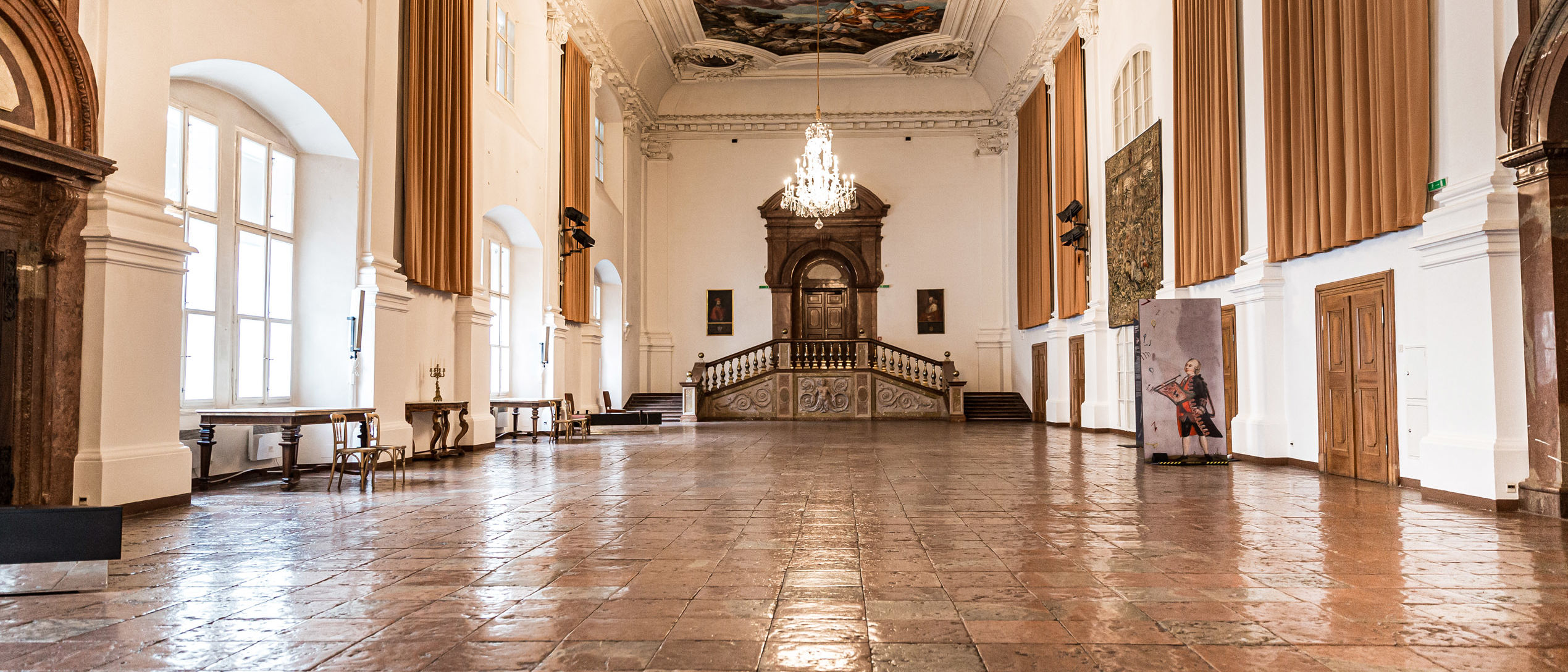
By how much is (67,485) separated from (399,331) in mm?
4345

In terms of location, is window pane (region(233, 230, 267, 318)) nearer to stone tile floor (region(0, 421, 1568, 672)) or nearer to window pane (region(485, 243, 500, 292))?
stone tile floor (region(0, 421, 1568, 672))

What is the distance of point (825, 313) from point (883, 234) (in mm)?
2331

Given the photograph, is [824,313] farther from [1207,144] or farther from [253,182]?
[253,182]

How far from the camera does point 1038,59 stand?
58.6 ft

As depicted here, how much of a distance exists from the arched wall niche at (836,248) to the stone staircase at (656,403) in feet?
9.40

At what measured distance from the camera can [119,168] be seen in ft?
19.7

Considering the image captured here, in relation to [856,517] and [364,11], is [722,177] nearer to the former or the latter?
[364,11]

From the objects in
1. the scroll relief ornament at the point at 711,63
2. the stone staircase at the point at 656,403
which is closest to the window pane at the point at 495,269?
the stone staircase at the point at 656,403

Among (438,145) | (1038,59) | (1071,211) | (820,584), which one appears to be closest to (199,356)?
(438,145)

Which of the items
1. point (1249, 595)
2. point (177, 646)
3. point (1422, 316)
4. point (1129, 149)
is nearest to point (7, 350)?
point (177, 646)

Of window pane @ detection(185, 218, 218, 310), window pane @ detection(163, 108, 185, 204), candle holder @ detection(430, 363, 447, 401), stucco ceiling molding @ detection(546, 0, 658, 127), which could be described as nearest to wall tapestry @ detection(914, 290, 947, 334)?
stucco ceiling molding @ detection(546, 0, 658, 127)

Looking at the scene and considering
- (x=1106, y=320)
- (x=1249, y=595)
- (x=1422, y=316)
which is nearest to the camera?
(x=1249, y=595)

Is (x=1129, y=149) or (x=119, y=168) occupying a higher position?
(x=1129, y=149)

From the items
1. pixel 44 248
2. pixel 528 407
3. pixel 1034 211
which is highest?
pixel 1034 211
